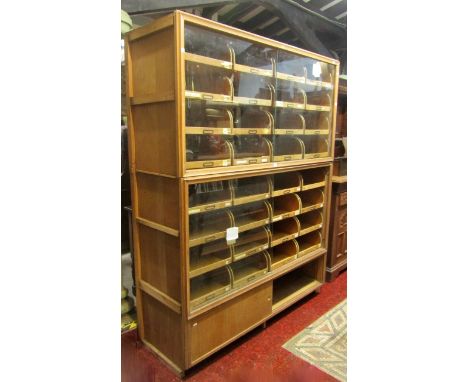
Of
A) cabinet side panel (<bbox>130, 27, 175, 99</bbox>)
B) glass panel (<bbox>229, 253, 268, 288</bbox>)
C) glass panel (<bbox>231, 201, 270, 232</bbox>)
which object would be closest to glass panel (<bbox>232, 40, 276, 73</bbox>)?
cabinet side panel (<bbox>130, 27, 175, 99</bbox>)

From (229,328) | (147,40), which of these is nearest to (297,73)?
(147,40)

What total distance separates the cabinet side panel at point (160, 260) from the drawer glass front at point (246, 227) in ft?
0.29

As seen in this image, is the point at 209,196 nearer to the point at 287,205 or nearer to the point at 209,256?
the point at 209,256

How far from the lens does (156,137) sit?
1.62 m

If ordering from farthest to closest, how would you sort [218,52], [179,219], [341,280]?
[341,280] → [218,52] → [179,219]

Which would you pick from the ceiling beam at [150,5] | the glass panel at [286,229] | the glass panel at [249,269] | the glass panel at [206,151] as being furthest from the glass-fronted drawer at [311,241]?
the ceiling beam at [150,5]

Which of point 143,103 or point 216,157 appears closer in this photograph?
point 143,103

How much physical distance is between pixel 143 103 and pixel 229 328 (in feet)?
4.54

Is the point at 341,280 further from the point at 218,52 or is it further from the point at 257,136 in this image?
the point at 218,52

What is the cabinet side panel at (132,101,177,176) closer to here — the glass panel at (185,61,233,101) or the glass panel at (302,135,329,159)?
the glass panel at (185,61,233,101)

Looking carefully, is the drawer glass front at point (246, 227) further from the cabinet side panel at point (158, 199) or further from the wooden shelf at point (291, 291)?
the wooden shelf at point (291, 291)

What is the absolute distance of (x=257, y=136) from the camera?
2.04m

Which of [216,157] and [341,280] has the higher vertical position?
[216,157]

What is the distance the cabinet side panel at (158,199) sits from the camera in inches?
62.8
